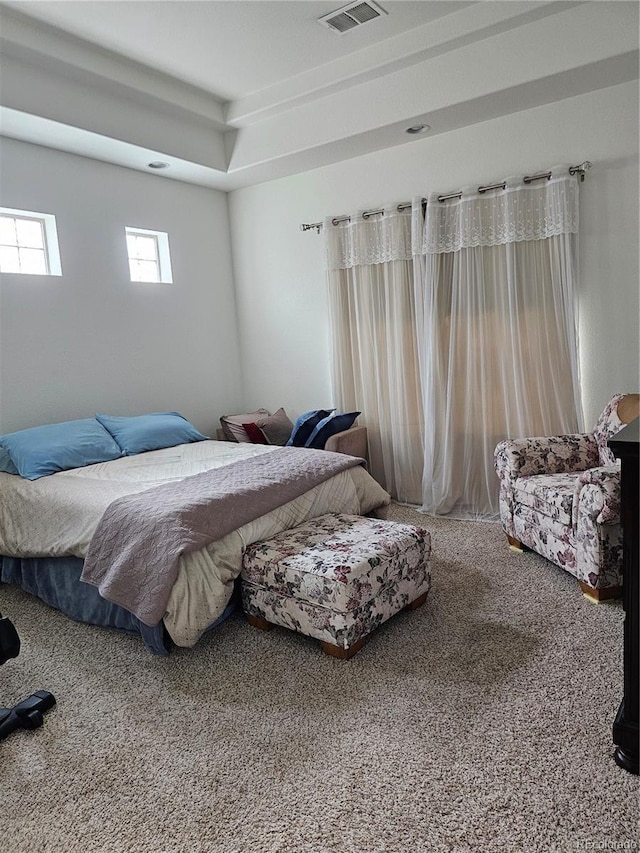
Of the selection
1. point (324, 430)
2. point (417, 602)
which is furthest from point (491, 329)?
point (417, 602)

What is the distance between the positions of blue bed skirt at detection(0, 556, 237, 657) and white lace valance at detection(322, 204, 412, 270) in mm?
2666

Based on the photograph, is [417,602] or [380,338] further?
[380,338]

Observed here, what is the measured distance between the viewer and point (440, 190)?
13.1 ft

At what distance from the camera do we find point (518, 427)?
3.80 m

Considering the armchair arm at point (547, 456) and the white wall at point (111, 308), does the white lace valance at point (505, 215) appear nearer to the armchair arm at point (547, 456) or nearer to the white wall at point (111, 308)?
the armchair arm at point (547, 456)

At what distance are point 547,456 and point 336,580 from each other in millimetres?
1560

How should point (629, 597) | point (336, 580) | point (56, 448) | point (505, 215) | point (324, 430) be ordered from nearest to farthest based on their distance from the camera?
point (629, 597), point (336, 580), point (56, 448), point (505, 215), point (324, 430)

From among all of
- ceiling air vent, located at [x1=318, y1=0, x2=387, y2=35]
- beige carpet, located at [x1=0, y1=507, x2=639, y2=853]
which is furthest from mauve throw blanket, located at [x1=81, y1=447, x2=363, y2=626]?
ceiling air vent, located at [x1=318, y1=0, x2=387, y2=35]

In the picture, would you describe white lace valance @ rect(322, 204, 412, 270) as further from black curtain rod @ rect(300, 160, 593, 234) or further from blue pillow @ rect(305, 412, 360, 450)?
blue pillow @ rect(305, 412, 360, 450)

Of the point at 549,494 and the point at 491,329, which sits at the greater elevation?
the point at 491,329

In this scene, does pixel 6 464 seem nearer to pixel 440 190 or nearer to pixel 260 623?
pixel 260 623

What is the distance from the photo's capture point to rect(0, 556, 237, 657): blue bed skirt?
2498mm

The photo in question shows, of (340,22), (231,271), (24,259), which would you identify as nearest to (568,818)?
(340,22)

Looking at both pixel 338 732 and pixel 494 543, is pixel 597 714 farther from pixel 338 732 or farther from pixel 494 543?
pixel 494 543
